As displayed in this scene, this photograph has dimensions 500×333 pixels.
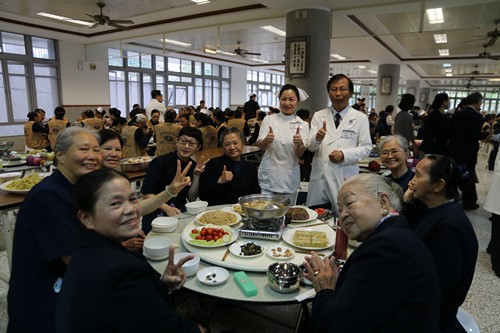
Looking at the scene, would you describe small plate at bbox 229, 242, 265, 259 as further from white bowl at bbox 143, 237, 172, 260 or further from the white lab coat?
the white lab coat

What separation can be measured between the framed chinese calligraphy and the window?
7320 mm

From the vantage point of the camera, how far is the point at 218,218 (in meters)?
1.94

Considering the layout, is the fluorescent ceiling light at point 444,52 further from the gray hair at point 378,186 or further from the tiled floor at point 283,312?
the gray hair at point 378,186

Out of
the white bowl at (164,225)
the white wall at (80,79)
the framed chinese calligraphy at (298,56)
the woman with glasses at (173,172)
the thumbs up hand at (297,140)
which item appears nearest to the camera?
the white bowl at (164,225)

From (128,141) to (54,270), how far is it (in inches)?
147

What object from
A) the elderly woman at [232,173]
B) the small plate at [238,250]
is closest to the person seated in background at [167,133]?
the elderly woman at [232,173]

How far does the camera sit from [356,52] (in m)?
10.2

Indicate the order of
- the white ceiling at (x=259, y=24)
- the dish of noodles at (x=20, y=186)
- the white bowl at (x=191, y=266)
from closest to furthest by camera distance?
the white bowl at (x=191, y=266)
the dish of noodles at (x=20, y=186)
the white ceiling at (x=259, y=24)

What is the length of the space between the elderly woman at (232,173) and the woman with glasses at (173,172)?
93 mm

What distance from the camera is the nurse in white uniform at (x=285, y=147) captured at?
107 inches

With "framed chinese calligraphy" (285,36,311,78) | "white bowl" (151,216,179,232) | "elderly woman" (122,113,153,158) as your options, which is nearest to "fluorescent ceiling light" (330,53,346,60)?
"framed chinese calligraphy" (285,36,311,78)

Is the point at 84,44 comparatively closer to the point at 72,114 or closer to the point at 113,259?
the point at 72,114

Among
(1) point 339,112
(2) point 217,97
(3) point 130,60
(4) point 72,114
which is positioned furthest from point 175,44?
(1) point 339,112

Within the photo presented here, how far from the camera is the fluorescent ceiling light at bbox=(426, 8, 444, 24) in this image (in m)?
5.79
